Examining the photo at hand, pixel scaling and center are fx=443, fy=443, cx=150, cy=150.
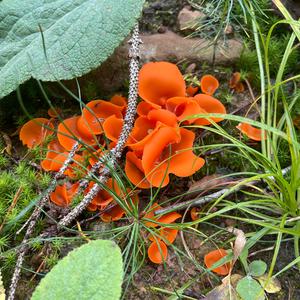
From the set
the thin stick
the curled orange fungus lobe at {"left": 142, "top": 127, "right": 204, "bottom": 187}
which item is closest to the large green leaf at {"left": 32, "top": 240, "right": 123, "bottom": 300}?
the thin stick

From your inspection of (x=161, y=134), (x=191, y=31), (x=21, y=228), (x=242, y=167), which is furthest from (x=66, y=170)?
(x=191, y=31)

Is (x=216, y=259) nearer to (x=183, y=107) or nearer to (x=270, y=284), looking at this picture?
(x=270, y=284)

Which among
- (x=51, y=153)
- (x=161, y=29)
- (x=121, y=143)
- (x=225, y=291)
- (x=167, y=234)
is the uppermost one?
(x=161, y=29)

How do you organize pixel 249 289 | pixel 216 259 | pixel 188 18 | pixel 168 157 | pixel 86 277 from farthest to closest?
pixel 188 18 < pixel 168 157 < pixel 216 259 < pixel 249 289 < pixel 86 277

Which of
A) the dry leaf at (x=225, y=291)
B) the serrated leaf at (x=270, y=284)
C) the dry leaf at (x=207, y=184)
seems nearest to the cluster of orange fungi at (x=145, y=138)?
the dry leaf at (x=207, y=184)

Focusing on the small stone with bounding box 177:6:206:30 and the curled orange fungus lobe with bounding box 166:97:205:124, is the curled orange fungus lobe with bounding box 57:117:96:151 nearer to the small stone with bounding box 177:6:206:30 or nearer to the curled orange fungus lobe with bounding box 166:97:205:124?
the curled orange fungus lobe with bounding box 166:97:205:124

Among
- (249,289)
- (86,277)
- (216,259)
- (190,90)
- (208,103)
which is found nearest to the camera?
(86,277)

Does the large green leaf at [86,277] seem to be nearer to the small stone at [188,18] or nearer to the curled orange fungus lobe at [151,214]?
the curled orange fungus lobe at [151,214]

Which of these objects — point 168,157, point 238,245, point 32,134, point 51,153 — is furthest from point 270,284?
point 32,134
